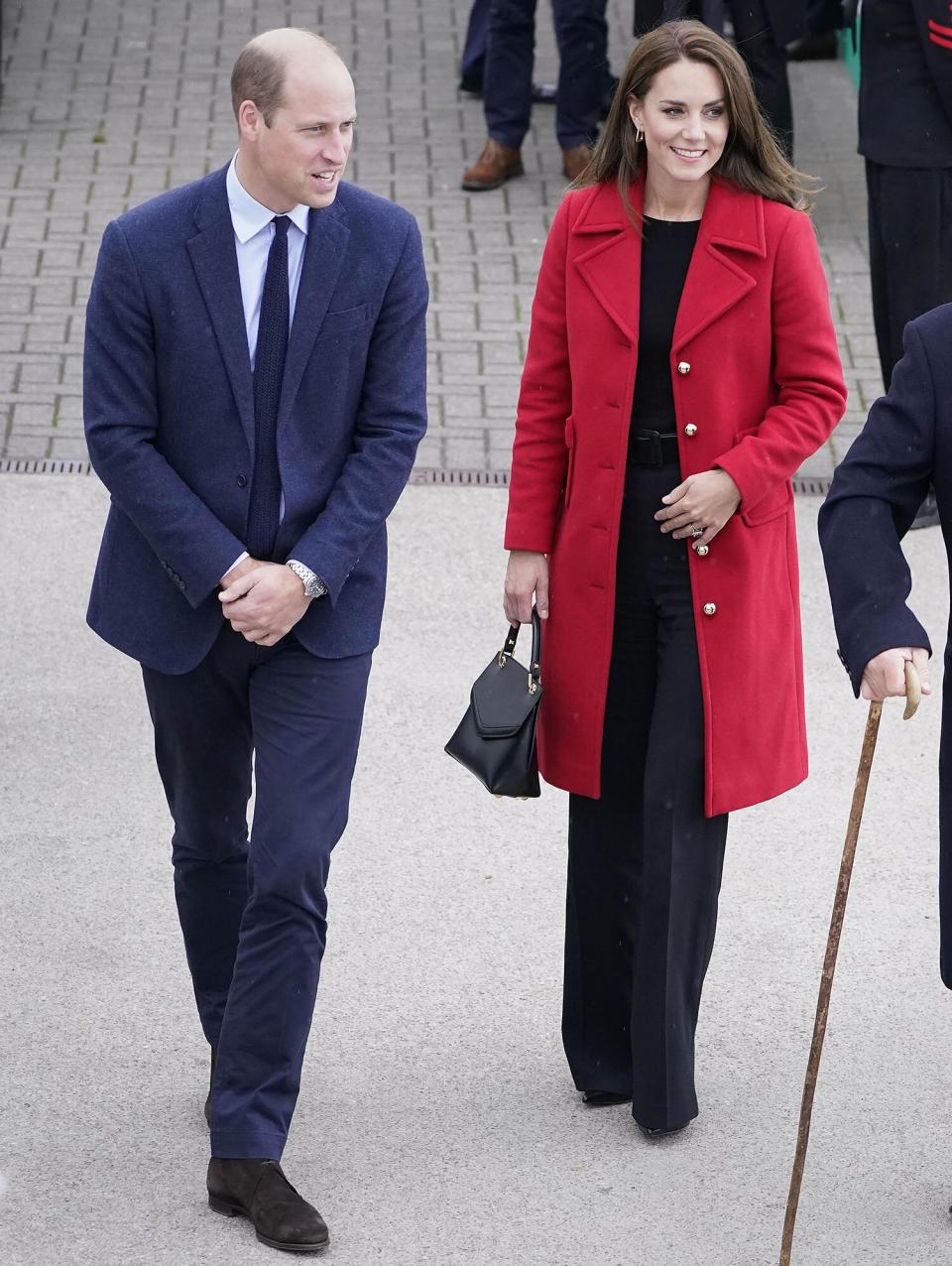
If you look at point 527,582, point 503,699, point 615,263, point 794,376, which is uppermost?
point 615,263

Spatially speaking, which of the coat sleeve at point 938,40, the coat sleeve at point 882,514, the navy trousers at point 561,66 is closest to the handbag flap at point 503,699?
the coat sleeve at point 882,514

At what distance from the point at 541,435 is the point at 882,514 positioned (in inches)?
31.8

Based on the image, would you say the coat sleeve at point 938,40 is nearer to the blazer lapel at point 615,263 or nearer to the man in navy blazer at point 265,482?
the blazer lapel at point 615,263

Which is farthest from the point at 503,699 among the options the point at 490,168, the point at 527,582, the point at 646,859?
the point at 490,168

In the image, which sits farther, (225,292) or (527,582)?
(527,582)

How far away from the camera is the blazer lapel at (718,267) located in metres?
3.72

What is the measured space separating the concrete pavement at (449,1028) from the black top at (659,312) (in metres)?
1.39

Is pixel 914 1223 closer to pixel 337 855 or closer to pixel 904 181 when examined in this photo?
pixel 337 855

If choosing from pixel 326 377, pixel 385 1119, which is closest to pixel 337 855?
pixel 385 1119

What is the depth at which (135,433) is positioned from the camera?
3.64 m

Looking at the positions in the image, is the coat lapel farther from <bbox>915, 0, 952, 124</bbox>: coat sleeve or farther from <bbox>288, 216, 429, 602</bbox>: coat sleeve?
<bbox>915, 0, 952, 124</bbox>: coat sleeve

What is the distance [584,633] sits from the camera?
392 centimetres

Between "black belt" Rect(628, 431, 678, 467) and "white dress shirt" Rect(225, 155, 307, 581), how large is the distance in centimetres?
69

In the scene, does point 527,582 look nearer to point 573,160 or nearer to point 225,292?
point 225,292
